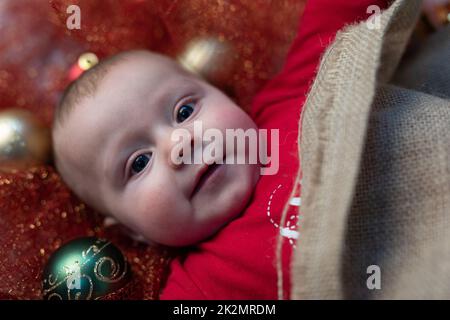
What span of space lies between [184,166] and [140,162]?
3.9 inches

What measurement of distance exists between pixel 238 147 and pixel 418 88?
0.37 meters

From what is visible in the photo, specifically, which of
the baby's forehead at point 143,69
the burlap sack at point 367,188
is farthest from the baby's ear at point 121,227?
the burlap sack at point 367,188

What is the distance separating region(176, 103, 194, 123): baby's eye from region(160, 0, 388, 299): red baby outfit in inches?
6.0

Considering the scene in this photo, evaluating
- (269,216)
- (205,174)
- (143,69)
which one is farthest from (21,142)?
(269,216)

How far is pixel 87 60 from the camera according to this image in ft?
3.48

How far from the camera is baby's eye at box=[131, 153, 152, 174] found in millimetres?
903

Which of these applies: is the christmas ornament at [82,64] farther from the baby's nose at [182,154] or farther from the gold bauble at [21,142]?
the baby's nose at [182,154]

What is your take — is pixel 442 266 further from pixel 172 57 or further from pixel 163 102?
pixel 172 57

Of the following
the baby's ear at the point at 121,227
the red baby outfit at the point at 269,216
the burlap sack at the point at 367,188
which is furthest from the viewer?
the baby's ear at the point at 121,227

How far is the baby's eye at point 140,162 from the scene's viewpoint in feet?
2.96

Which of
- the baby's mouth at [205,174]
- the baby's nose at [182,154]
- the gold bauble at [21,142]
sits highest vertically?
the gold bauble at [21,142]

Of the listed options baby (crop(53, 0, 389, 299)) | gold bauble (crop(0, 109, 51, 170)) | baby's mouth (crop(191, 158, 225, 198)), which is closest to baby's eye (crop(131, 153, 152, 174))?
baby (crop(53, 0, 389, 299))

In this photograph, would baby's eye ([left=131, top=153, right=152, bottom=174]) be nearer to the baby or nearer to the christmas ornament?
the baby
